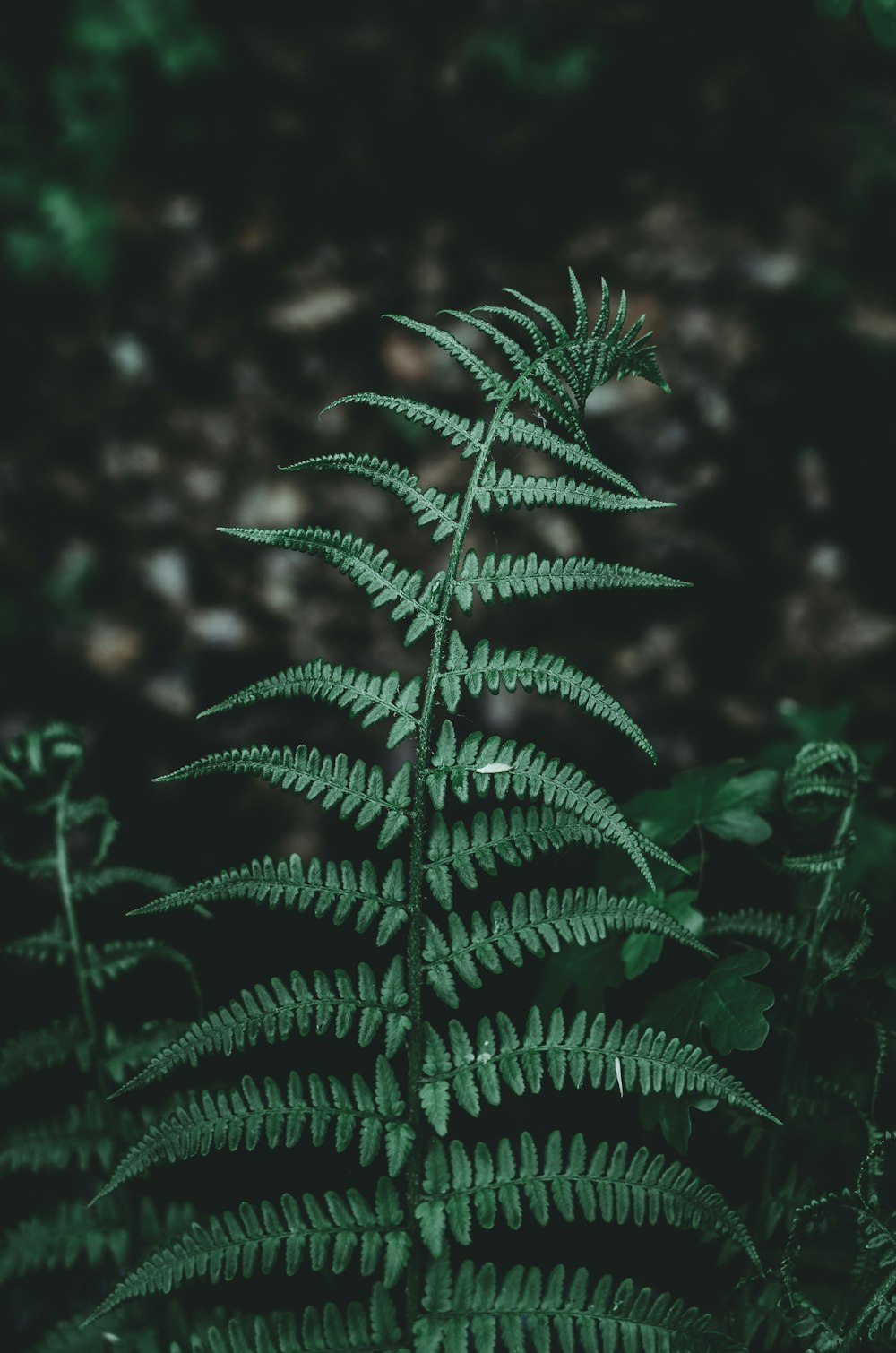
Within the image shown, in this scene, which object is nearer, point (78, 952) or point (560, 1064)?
point (560, 1064)

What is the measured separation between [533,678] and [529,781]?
133 millimetres

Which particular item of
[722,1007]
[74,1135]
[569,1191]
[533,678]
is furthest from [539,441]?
[74,1135]

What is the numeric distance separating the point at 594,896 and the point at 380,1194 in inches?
18.3

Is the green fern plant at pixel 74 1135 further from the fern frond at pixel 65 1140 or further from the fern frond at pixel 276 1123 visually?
the fern frond at pixel 276 1123

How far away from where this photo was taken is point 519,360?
1.29 m

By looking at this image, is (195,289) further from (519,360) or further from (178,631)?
(519,360)

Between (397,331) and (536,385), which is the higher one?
(397,331)

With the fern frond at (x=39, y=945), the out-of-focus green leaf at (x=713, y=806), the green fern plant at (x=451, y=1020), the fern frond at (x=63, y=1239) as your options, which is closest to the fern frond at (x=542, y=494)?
the green fern plant at (x=451, y=1020)

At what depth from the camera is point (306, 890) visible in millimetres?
1222

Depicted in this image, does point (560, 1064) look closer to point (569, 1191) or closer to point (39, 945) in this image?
point (569, 1191)

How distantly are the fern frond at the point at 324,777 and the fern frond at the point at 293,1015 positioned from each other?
19 cm

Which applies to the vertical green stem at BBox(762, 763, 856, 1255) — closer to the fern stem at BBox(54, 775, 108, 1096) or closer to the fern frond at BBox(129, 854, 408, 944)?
the fern frond at BBox(129, 854, 408, 944)

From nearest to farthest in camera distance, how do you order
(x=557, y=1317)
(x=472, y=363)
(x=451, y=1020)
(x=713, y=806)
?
(x=557, y=1317) → (x=451, y=1020) → (x=472, y=363) → (x=713, y=806)

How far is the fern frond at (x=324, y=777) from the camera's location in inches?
47.8
